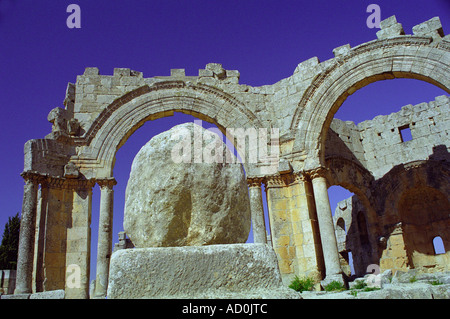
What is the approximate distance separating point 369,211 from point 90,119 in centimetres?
1126

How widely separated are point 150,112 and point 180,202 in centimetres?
856

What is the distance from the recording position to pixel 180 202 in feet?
11.0

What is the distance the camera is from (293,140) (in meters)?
11.1

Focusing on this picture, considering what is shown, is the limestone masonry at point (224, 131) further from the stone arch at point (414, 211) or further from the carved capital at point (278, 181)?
the stone arch at point (414, 211)

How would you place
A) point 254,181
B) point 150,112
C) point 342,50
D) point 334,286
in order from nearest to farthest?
1. point 334,286
2. point 254,181
3. point 342,50
4. point 150,112

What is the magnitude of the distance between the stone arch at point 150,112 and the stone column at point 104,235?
42 cm

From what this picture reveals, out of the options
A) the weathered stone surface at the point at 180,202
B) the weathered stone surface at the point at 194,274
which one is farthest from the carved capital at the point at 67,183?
the weathered stone surface at the point at 194,274

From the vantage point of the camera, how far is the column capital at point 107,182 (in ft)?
35.1

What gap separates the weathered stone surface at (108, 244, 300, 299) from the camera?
2.95 metres

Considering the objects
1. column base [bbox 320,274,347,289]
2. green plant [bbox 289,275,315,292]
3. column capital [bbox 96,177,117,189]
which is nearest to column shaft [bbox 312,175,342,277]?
column base [bbox 320,274,347,289]

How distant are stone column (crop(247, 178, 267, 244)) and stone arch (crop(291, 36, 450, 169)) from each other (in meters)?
1.51

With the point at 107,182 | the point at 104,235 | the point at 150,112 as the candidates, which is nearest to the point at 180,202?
the point at 104,235

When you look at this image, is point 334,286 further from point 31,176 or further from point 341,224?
point 341,224
